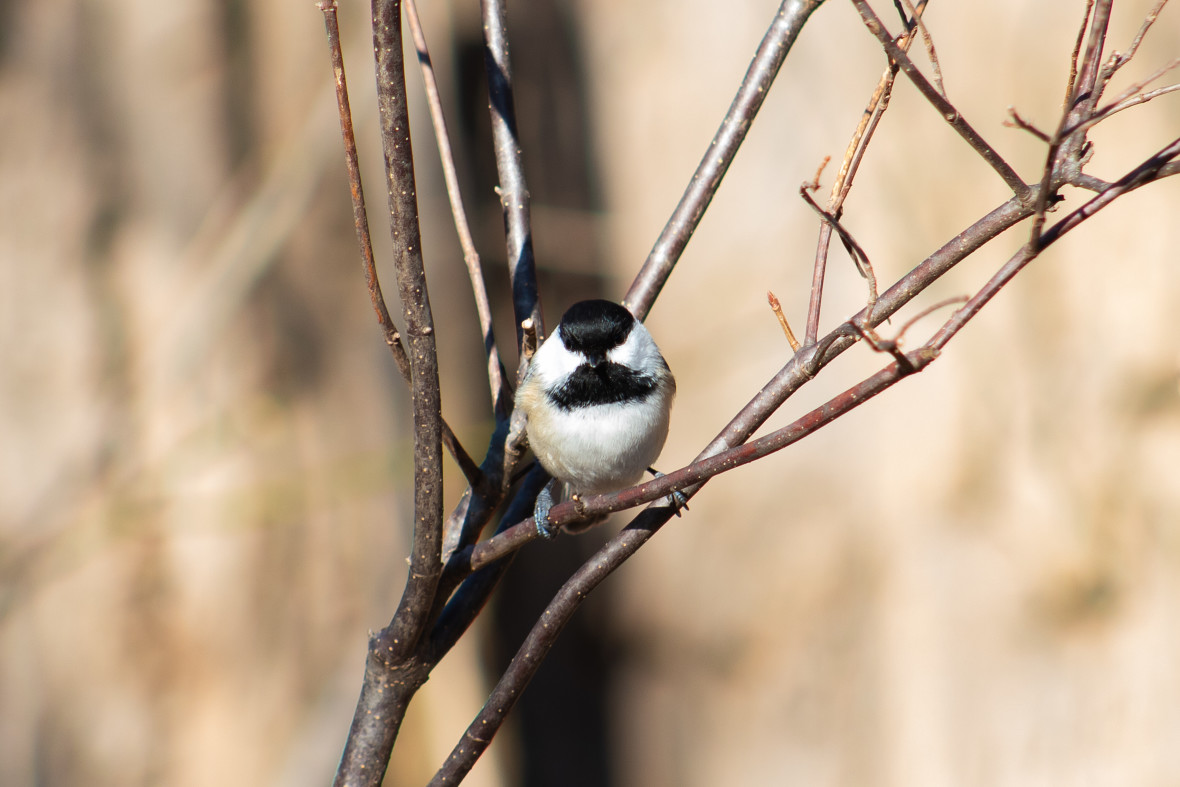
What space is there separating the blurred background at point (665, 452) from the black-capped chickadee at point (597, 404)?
76 cm

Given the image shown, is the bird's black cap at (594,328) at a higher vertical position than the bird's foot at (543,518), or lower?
higher

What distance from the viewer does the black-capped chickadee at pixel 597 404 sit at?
1591 millimetres

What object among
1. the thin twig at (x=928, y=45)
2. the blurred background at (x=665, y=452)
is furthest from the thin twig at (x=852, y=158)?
the blurred background at (x=665, y=452)

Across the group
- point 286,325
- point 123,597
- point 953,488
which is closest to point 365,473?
point 286,325

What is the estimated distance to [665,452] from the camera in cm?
268

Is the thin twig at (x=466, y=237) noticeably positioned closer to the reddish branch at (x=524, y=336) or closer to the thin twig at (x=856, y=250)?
the reddish branch at (x=524, y=336)

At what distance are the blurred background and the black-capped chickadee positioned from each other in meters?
0.76

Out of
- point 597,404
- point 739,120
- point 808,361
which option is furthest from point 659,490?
point 597,404

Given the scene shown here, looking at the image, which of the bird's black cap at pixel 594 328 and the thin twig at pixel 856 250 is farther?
the bird's black cap at pixel 594 328

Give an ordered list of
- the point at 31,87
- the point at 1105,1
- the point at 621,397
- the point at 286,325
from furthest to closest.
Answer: the point at 286,325 → the point at 31,87 → the point at 621,397 → the point at 1105,1

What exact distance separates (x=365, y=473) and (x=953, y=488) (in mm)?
1607

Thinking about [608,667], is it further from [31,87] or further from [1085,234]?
[31,87]

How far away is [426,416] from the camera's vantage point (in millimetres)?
931

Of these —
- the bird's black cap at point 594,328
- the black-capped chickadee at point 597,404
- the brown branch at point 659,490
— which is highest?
the bird's black cap at point 594,328
